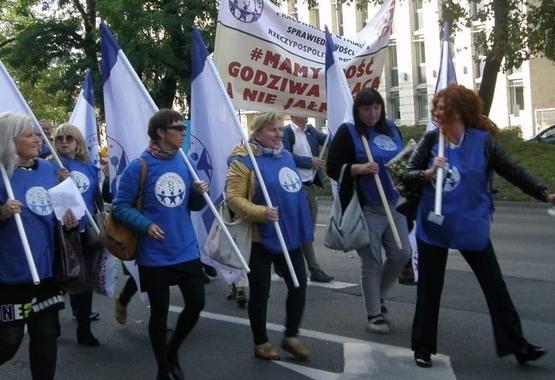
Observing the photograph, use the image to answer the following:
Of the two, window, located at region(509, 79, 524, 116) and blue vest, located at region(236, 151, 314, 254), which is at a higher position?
window, located at region(509, 79, 524, 116)

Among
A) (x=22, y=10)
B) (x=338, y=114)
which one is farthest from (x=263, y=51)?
(x=22, y=10)

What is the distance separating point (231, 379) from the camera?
18.9ft

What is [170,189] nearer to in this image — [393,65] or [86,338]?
[86,338]

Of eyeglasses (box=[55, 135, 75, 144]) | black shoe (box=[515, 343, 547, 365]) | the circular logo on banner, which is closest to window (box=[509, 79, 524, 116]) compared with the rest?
the circular logo on banner

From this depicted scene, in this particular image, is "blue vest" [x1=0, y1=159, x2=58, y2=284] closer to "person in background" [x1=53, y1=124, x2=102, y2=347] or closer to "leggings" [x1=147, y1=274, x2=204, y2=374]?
"leggings" [x1=147, y1=274, x2=204, y2=374]

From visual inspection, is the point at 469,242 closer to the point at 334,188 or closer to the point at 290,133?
the point at 334,188

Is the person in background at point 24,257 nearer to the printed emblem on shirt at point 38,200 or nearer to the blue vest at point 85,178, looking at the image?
the printed emblem on shirt at point 38,200

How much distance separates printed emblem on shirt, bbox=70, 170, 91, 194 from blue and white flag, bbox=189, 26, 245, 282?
86 centimetres

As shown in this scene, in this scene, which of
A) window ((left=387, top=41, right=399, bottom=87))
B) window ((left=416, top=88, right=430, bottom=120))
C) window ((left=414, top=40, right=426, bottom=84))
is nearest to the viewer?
window ((left=414, top=40, right=426, bottom=84))

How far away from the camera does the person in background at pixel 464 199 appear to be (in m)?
5.46

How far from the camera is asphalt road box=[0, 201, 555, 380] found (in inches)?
228

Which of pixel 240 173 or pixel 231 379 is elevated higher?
pixel 240 173

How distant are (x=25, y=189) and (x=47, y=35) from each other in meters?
34.9

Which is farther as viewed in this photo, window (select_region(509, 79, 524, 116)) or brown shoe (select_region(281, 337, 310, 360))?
window (select_region(509, 79, 524, 116))
